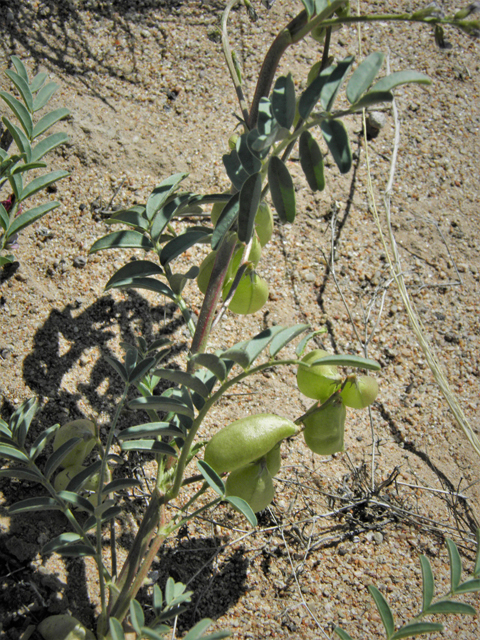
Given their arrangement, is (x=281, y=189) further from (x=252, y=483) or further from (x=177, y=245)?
(x=252, y=483)

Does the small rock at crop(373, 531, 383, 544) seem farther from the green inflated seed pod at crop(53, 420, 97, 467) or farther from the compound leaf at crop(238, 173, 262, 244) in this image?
the compound leaf at crop(238, 173, 262, 244)

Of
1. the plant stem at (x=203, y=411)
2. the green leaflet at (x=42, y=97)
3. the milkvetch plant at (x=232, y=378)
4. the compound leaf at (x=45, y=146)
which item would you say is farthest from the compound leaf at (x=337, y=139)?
the green leaflet at (x=42, y=97)

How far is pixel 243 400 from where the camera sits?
164 cm

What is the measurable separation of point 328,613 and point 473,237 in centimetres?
159

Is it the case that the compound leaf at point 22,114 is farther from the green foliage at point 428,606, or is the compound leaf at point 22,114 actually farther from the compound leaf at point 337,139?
the green foliage at point 428,606

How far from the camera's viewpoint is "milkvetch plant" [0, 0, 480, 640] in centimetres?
83

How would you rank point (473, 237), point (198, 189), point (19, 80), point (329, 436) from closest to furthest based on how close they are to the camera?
point (329, 436), point (19, 80), point (198, 189), point (473, 237)

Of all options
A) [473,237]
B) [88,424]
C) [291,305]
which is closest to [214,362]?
[88,424]

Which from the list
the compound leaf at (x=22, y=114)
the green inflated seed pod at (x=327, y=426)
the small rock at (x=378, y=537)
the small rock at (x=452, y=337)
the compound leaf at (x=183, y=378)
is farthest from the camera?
the small rock at (x=452, y=337)

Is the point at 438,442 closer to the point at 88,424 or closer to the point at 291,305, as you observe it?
the point at 291,305

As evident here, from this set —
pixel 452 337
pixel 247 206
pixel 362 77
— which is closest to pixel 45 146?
pixel 247 206

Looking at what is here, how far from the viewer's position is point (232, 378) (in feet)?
3.70

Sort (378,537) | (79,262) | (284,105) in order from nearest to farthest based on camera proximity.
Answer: (284,105) → (378,537) → (79,262)

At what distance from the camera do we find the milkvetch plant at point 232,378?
0.83m
